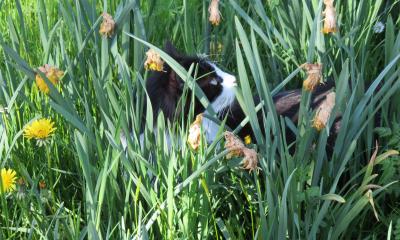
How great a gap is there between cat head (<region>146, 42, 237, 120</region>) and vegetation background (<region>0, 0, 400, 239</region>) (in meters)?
0.11

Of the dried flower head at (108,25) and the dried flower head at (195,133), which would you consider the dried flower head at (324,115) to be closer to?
the dried flower head at (195,133)

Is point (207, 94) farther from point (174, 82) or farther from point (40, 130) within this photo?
point (40, 130)

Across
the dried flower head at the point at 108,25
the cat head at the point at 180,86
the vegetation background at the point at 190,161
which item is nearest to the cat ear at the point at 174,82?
the cat head at the point at 180,86

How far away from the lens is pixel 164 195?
1593 millimetres

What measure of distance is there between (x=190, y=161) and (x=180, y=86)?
325 mm

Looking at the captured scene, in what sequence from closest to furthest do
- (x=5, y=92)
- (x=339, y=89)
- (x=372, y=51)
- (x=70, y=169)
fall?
1. (x=339, y=89)
2. (x=5, y=92)
3. (x=70, y=169)
4. (x=372, y=51)

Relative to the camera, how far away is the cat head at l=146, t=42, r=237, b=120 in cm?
191

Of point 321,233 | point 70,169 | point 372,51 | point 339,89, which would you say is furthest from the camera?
point 372,51

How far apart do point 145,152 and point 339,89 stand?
494 millimetres

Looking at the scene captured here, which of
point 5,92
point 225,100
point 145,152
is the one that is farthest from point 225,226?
point 5,92

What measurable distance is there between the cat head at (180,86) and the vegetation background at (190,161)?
108mm

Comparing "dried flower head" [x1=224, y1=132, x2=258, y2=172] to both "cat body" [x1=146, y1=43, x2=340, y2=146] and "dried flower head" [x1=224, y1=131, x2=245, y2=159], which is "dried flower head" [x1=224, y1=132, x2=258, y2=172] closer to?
"dried flower head" [x1=224, y1=131, x2=245, y2=159]

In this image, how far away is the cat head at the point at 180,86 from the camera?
75.0 inches

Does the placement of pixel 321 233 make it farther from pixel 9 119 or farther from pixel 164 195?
pixel 9 119
